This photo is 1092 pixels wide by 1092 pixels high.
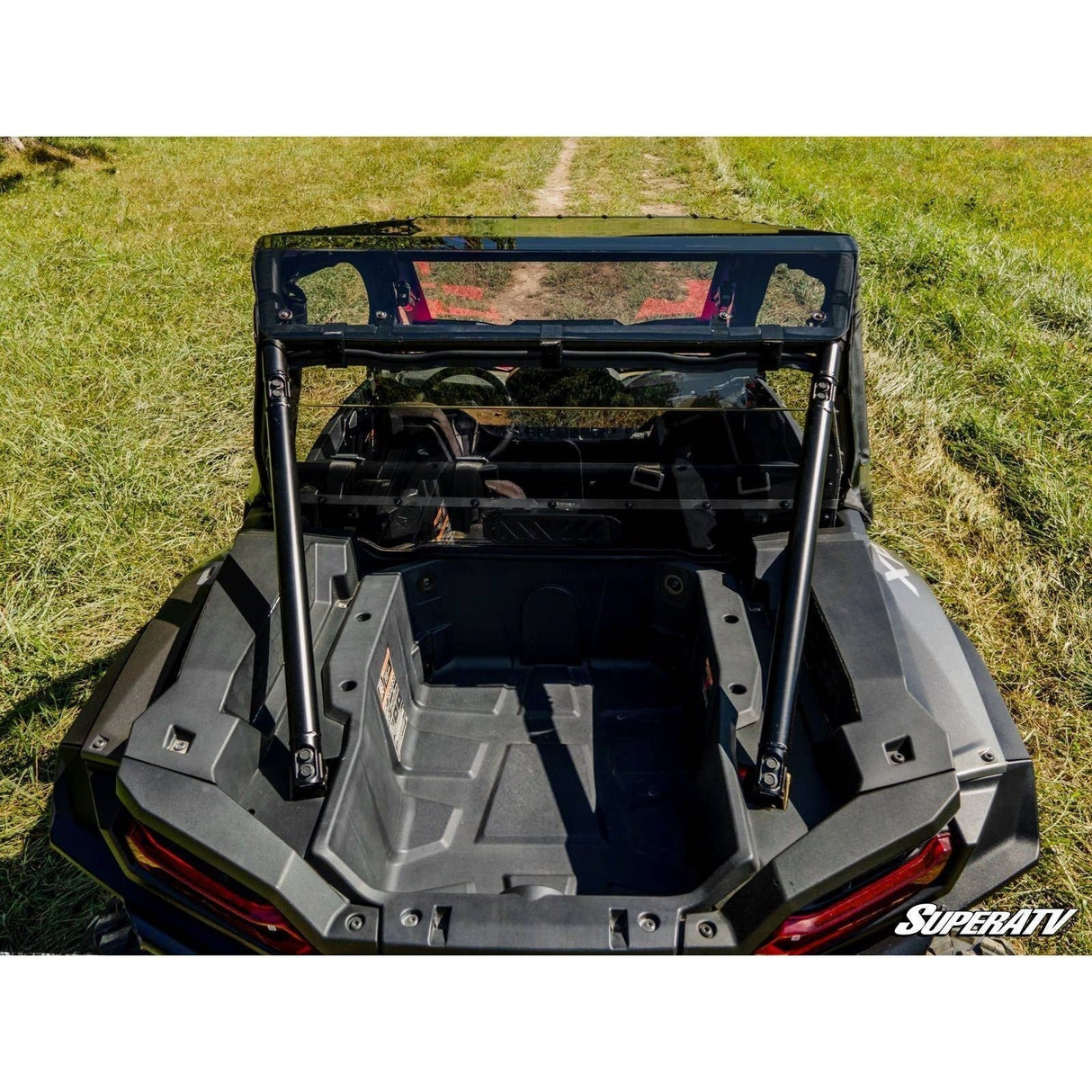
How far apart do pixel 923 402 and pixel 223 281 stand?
6005mm

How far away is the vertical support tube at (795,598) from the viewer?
2.00 meters

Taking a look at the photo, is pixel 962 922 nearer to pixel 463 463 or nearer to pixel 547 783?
pixel 547 783

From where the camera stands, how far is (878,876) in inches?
73.9

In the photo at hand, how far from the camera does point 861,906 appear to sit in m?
1.88

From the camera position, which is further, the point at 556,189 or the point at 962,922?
the point at 556,189

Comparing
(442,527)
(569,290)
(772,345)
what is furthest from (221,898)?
(772,345)

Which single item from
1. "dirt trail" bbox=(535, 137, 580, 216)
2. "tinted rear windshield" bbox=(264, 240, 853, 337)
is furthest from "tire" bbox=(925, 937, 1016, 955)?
"dirt trail" bbox=(535, 137, 580, 216)

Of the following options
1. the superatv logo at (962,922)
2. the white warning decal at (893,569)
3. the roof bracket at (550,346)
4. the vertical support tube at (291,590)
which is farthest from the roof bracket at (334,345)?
the superatv logo at (962,922)

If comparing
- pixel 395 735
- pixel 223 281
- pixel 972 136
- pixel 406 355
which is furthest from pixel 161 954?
pixel 972 136

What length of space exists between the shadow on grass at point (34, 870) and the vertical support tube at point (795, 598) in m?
2.39

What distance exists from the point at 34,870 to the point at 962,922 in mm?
3037

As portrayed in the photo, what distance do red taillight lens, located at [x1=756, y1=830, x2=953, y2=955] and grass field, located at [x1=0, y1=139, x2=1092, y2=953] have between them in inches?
52.3

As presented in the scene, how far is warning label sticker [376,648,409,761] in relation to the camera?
2498 mm

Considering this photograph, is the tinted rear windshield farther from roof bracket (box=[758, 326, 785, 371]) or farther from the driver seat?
the driver seat
